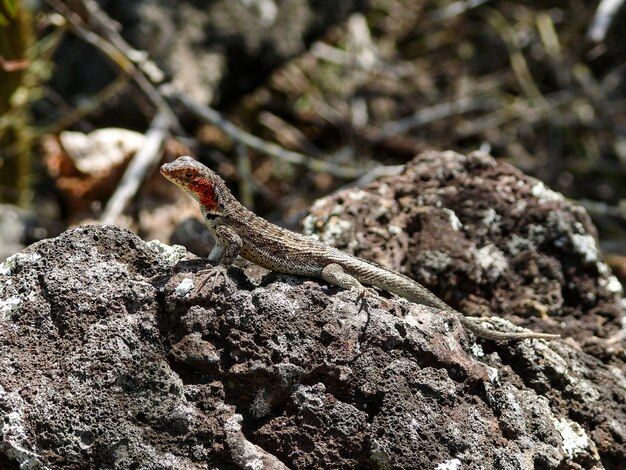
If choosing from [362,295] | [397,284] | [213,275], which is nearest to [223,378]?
[213,275]

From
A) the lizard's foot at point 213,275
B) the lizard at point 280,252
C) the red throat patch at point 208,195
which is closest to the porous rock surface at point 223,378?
the lizard's foot at point 213,275

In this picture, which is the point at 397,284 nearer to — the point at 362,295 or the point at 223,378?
the point at 362,295

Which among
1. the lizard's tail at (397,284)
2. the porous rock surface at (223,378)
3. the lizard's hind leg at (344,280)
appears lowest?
the porous rock surface at (223,378)

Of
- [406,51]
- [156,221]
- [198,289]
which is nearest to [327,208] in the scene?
[198,289]

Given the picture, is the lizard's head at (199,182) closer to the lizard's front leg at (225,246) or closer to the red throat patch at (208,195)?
the red throat patch at (208,195)

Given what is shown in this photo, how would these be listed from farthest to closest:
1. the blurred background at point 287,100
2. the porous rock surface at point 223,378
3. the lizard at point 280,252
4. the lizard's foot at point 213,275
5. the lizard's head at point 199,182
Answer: the blurred background at point 287,100, the lizard's head at point 199,182, the lizard at point 280,252, the lizard's foot at point 213,275, the porous rock surface at point 223,378

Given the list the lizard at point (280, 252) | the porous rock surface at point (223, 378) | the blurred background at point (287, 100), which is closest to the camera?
the porous rock surface at point (223, 378)

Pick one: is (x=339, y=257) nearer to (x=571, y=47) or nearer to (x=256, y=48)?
(x=256, y=48)

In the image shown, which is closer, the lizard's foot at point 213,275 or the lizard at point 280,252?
the lizard's foot at point 213,275
